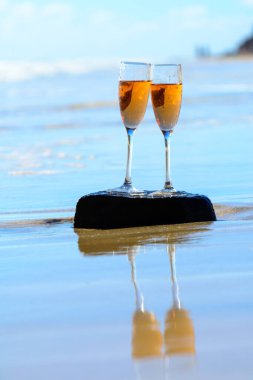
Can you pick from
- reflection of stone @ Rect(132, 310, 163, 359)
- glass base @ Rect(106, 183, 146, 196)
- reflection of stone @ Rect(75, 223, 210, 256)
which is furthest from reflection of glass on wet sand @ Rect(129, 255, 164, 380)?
glass base @ Rect(106, 183, 146, 196)

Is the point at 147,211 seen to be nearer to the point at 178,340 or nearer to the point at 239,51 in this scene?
the point at 178,340

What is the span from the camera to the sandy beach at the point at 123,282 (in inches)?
94.1

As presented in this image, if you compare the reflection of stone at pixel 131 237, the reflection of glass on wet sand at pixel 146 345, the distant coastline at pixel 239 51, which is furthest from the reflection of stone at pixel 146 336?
the distant coastline at pixel 239 51

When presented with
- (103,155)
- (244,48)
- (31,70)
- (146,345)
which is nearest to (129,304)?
(146,345)

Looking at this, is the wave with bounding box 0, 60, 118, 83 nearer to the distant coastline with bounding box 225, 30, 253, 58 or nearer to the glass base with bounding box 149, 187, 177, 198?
the glass base with bounding box 149, 187, 177, 198

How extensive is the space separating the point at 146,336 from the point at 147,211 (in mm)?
1700

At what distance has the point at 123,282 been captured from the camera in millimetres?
3195

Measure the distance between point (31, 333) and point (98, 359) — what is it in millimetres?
279

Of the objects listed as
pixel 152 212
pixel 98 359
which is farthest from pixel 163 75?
pixel 98 359

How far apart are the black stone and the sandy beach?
0.06 metres

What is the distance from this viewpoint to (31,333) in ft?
8.60

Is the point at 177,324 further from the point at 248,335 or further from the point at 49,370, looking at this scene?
the point at 49,370

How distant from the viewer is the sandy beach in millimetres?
2391

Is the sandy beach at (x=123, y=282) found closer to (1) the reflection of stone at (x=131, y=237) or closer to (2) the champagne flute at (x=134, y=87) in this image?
(1) the reflection of stone at (x=131, y=237)
